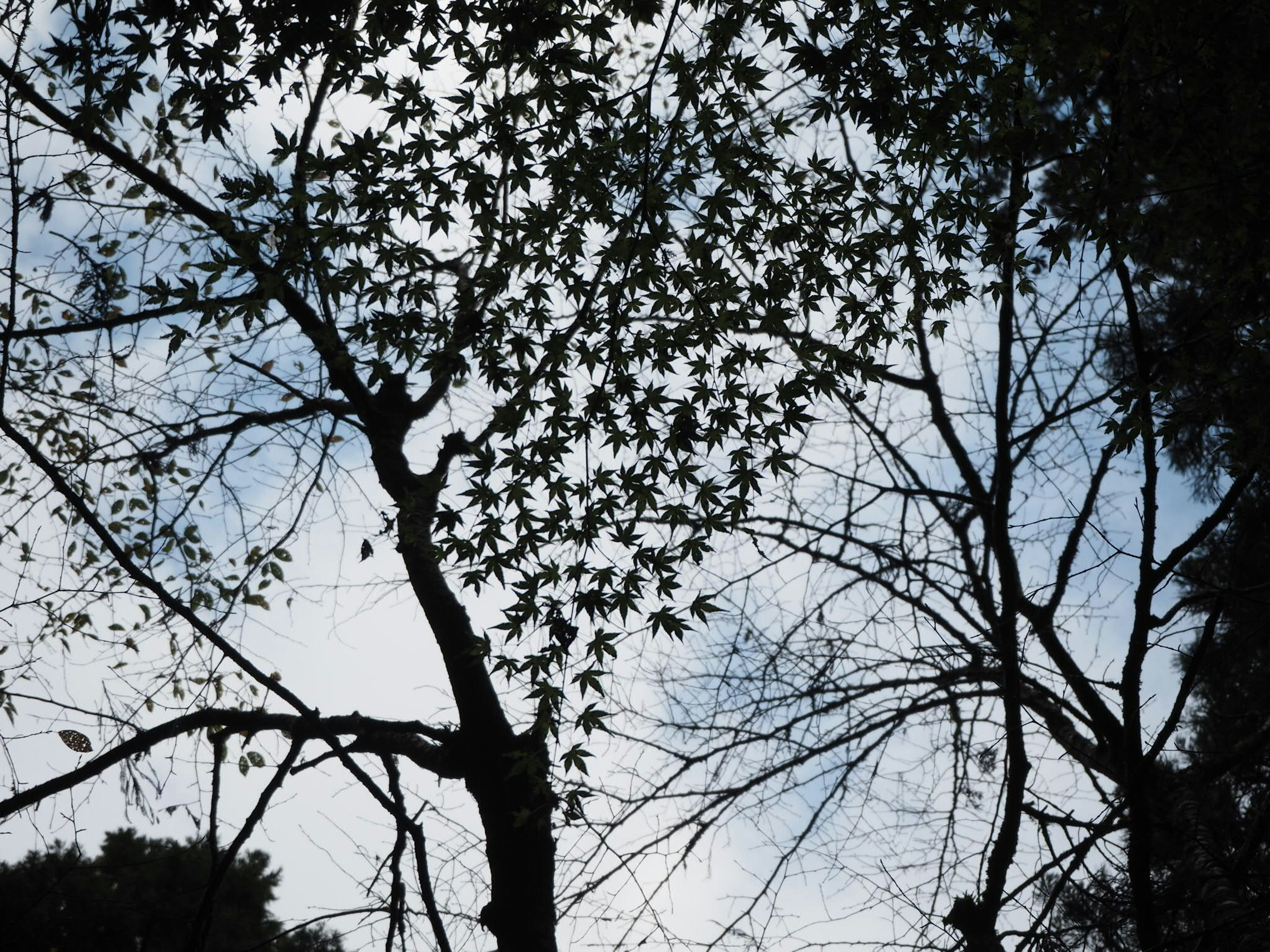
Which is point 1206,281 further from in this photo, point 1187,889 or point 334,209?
point 334,209

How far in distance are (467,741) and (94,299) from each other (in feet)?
10.7

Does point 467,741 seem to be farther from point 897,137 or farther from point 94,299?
point 897,137

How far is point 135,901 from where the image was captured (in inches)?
198

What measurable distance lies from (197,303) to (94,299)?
5.49 ft

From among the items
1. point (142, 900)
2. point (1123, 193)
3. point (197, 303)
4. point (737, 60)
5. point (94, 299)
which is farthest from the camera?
point (94, 299)

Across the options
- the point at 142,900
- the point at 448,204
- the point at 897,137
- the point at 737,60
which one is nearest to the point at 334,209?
the point at 448,204

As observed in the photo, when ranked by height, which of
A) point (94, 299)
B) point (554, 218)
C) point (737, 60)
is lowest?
point (554, 218)

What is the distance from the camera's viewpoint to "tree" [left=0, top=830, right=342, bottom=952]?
468cm

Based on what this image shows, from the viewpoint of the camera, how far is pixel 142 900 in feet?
16.9

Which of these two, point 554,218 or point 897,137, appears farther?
point 897,137

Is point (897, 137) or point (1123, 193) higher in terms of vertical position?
point (897, 137)

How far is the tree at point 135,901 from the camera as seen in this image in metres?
4.68

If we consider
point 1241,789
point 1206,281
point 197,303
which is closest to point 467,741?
point 197,303

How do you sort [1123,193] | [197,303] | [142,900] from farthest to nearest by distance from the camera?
1. [142,900]
2. [197,303]
3. [1123,193]
